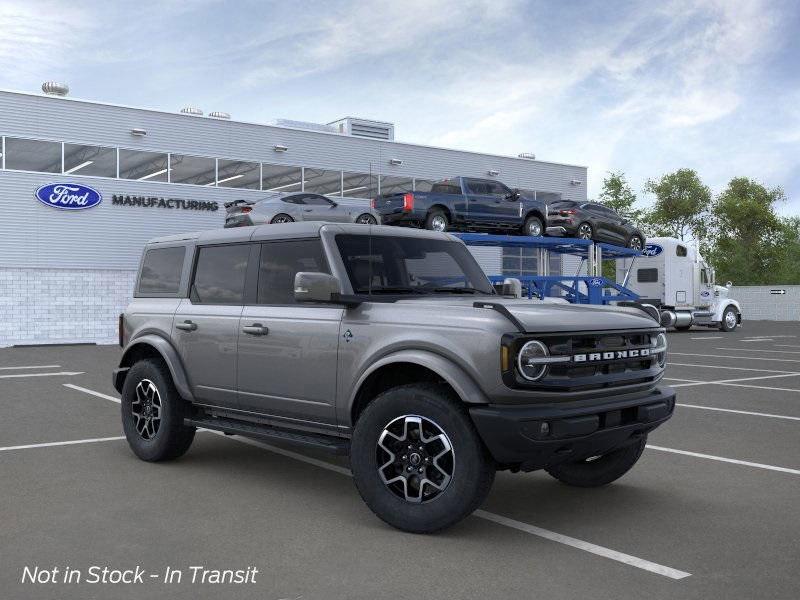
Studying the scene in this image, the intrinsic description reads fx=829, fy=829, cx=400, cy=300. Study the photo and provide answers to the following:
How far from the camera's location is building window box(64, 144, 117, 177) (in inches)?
1069

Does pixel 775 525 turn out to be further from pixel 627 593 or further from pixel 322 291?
pixel 322 291

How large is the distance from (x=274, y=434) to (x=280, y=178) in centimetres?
2625

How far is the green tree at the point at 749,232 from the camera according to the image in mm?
68438

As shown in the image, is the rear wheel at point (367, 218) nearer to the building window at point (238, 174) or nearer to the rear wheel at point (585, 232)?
Result: the rear wheel at point (585, 232)

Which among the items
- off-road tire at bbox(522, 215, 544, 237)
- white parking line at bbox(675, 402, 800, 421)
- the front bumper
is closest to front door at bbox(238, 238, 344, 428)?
the front bumper

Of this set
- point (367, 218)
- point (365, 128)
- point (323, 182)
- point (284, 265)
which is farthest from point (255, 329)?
point (365, 128)

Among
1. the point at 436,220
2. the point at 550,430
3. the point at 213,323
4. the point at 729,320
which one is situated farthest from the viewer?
the point at 729,320

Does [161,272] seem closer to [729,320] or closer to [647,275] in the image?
[647,275]

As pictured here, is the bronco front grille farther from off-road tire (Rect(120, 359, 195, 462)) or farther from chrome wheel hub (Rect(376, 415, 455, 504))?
off-road tire (Rect(120, 359, 195, 462))

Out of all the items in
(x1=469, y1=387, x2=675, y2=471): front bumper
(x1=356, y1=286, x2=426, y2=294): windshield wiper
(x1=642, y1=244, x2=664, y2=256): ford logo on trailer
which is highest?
(x1=642, y1=244, x2=664, y2=256): ford logo on trailer

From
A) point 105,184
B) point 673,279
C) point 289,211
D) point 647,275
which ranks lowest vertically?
point 673,279

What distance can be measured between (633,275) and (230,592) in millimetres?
29513

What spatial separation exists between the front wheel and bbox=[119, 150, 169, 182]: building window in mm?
21944

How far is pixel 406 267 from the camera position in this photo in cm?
607
